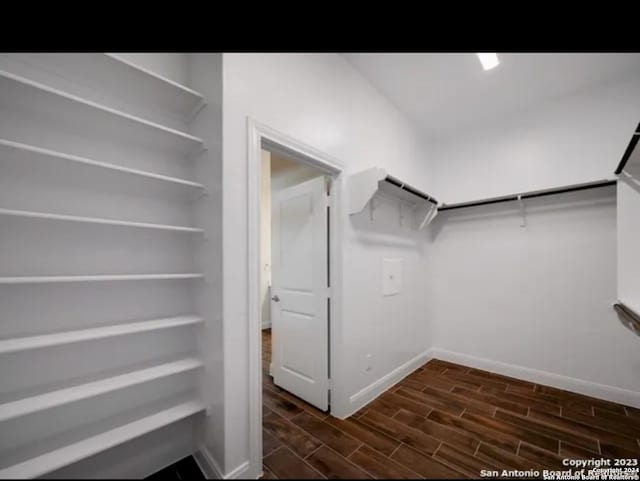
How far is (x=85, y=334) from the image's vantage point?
46.7 inches

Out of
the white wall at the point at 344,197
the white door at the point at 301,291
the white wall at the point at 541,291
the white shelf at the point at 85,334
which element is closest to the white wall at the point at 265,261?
the white door at the point at 301,291

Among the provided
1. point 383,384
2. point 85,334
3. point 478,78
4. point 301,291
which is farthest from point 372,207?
point 85,334

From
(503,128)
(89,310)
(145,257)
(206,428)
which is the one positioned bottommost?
(206,428)

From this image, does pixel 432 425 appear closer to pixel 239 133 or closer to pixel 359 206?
pixel 359 206

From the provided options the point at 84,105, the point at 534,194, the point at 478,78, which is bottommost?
the point at 534,194

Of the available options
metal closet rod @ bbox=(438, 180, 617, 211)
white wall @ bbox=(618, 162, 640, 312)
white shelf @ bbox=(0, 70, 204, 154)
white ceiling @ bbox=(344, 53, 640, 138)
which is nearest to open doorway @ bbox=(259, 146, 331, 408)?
white shelf @ bbox=(0, 70, 204, 154)

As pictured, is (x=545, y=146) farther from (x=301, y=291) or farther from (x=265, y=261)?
(x=265, y=261)

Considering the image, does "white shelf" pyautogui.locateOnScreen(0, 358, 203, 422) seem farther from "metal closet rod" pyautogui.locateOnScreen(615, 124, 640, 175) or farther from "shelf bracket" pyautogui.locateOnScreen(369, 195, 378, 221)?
"metal closet rod" pyautogui.locateOnScreen(615, 124, 640, 175)

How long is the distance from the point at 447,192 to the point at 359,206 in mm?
1817

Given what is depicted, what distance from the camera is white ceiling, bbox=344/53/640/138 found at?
6.88ft

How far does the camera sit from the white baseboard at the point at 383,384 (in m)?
2.15

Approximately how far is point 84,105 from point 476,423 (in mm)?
3059
